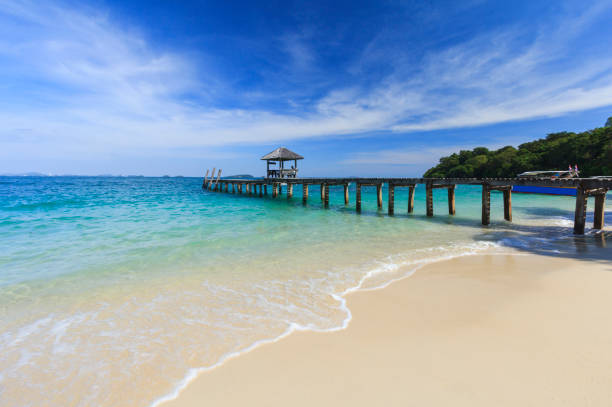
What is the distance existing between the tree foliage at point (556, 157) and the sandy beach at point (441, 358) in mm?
53830

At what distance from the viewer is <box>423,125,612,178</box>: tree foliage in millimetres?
42125

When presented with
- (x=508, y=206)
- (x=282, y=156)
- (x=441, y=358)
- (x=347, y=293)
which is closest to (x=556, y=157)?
(x=508, y=206)

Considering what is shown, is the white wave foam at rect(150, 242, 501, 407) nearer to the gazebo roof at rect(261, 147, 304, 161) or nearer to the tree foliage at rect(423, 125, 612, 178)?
the gazebo roof at rect(261, 147, 304, 161)

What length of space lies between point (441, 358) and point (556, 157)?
222 feet

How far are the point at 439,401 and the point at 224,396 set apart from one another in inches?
91.9

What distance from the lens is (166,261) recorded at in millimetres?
8094

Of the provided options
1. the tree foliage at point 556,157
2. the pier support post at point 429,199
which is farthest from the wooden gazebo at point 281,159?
the tree foliage at point 556,157

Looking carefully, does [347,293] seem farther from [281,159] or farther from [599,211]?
[281,159]

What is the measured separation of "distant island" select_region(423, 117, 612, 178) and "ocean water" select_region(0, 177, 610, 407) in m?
46.0

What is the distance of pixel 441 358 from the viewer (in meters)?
3.33

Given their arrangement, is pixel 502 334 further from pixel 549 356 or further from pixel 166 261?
pixel 166 261

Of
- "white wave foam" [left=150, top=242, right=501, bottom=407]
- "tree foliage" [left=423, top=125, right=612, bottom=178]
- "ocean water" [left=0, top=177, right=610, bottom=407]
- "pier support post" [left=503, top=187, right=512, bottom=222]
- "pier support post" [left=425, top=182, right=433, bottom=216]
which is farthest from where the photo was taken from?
"tree foliage" [left=423, top=125, right=612, bottom=178]

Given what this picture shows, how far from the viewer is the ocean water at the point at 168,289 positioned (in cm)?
332

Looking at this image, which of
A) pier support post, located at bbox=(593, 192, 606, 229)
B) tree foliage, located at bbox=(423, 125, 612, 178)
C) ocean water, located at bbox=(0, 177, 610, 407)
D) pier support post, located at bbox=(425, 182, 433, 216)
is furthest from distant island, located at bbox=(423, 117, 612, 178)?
ocean water, located at bbox=(0, 177, 610, 407)
